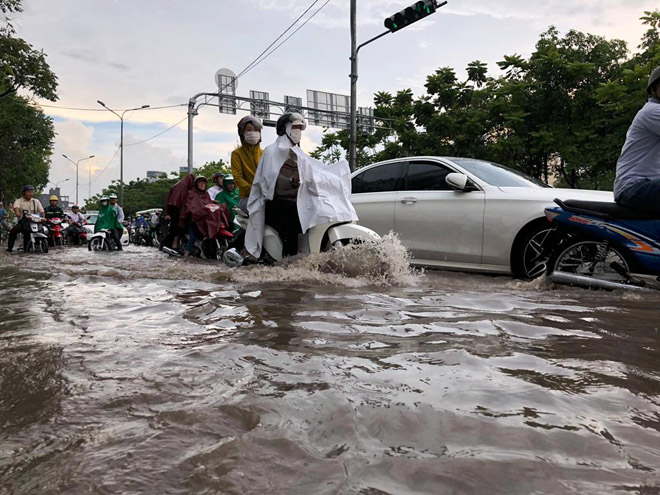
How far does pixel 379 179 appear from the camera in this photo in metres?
7.36

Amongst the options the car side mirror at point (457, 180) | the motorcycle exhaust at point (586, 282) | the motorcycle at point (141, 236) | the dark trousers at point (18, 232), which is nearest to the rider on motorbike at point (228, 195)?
the dark trousers at point (18, 232)

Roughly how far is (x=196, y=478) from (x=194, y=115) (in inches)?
1102

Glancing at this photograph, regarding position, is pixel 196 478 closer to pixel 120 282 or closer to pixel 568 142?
pixel 120 282

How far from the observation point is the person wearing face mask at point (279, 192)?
5.64m

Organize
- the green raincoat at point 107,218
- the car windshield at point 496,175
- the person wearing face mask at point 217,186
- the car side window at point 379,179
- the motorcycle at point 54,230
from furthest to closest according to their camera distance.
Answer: the motorcycle at point 54,230
the green raincoat at point 107,218
the person wearing face mask at point 217,186
the car side window at point 379,179
the car windshield at point 496,175

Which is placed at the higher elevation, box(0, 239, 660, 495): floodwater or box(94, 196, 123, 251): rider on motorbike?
box(94, 196, 123, 251): rider on motorbike

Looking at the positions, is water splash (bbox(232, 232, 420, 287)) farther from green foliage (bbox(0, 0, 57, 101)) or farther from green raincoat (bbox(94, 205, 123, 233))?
green foliage (bbox(0, 0, 57, 101))

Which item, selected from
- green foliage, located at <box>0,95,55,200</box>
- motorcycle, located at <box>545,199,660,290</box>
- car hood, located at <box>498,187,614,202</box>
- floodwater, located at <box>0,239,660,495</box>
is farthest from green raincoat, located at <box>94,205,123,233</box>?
green foliage, located at <box>0,95,55,200</box>

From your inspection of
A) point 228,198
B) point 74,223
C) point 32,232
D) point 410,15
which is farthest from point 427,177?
point 74,223

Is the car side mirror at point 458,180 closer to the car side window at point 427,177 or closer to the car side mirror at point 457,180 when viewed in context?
the car side mirror at point 457,180

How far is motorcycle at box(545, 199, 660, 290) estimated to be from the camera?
4.14 meters

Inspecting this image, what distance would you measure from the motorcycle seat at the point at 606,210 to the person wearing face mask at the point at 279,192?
253 centimetres

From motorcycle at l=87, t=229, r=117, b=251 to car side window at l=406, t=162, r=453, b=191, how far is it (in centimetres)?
979

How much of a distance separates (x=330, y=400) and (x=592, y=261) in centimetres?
342
